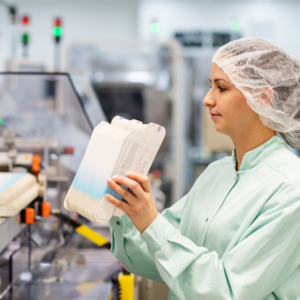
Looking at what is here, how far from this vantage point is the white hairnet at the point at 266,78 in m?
0.98

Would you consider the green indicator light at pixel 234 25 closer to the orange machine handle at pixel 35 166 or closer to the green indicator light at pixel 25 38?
the green indicator light at pixel 25 38

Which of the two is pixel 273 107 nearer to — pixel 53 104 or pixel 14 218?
pixel 14 218

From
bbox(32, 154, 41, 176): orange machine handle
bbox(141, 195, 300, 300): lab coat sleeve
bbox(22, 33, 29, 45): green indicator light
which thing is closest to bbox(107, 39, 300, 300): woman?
bbox(141, 195, 300, 300): lab coat sleeve

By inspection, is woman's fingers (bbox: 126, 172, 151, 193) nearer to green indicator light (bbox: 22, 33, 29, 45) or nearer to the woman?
the woman

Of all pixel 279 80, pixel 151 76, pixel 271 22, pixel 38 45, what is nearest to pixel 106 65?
pixel 151 76

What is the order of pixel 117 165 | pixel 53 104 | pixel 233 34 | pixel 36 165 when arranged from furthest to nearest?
pixel 233 34, pixel 53 104, pixel 36 165, pixel 117 165

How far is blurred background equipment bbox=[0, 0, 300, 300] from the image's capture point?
126cm

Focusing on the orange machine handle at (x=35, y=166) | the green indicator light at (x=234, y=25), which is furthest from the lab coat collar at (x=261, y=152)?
the green indicator light at (x=234, y=25)

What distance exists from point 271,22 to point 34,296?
4.85m

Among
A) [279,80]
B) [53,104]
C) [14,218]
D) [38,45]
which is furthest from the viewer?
[38,45]

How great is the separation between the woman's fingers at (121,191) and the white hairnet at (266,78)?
396 mm

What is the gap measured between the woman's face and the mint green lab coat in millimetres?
85

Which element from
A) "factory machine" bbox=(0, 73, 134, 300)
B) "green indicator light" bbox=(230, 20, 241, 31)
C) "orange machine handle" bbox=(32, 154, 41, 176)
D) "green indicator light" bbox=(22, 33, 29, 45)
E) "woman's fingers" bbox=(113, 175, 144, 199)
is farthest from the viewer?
"green indicator light" bbox=(230, 20, 241, 31)

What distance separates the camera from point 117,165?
32.8 inches
